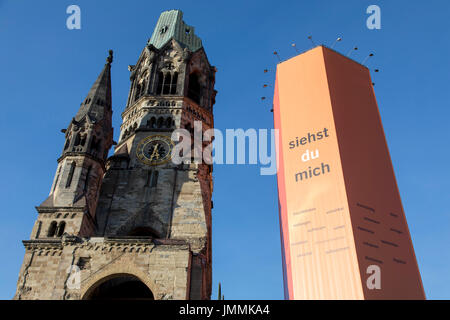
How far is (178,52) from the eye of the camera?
154 ft

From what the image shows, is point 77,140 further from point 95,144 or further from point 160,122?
point 160,122

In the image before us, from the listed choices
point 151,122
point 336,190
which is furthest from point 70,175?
point 336,190

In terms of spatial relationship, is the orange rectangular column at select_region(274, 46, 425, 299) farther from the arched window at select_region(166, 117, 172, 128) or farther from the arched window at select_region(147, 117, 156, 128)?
the arched window at select_region(147, 117, 156, 128)

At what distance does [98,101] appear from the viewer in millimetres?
39031

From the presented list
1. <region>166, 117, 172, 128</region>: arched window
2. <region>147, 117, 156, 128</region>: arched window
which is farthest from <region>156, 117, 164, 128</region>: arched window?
<region>166, 117, 172, 128</region>: arched window

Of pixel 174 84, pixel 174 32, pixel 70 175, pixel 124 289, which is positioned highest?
pixel 174 32

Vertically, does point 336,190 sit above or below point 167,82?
below

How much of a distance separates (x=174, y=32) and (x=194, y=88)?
6971 millimetres

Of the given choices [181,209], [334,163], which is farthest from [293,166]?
[181,209]

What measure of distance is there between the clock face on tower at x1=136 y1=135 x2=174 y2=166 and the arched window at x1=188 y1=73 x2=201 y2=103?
23.5 feet

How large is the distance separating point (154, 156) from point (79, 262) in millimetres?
11977

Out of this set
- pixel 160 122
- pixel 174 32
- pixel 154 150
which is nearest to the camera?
pixel 154 150
